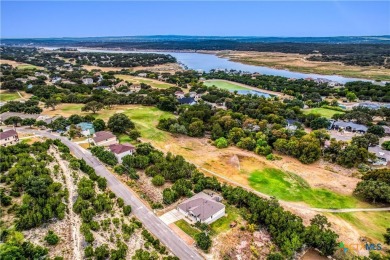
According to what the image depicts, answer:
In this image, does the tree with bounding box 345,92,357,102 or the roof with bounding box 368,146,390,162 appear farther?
the tree with bounding box 345,92,357,102

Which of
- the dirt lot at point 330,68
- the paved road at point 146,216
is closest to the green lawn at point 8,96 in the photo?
the paved road at point 146,216

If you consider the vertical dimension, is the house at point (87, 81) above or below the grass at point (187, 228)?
above

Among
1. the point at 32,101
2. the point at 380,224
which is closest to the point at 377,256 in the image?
the point at 380,224

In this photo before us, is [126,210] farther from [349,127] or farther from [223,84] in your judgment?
[223,84]

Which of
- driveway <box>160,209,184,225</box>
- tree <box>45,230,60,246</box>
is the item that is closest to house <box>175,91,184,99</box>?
driveway <box>160,209,184,225</box>

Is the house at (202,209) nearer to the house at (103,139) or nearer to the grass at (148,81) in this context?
the house at (103,139)

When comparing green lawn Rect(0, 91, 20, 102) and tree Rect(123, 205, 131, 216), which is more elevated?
green lawn Rect(0, 91, 20, 102)

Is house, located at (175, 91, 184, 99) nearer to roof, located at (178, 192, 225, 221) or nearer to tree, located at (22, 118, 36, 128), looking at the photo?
tree, located at (22, 118, 36, 128)
